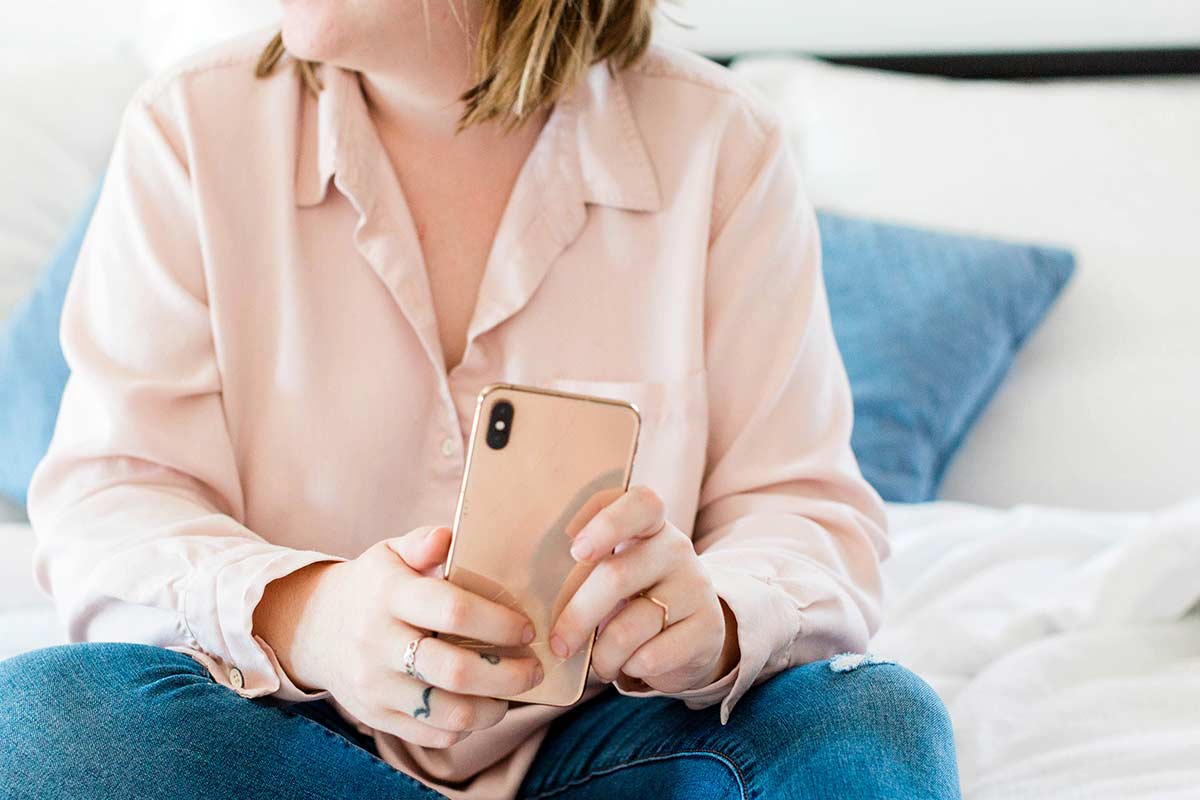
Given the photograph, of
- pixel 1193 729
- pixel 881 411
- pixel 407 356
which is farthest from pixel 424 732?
pixel 881 411

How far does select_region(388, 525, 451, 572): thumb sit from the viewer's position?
2.30 feet

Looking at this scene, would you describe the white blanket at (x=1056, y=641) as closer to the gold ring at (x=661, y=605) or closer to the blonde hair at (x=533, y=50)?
the gold ring at (x=661, y=605)

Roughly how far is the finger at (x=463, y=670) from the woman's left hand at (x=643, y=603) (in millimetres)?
37

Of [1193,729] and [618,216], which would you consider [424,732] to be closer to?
[618,216]

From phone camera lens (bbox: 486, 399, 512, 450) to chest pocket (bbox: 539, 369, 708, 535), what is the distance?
274 millimetres

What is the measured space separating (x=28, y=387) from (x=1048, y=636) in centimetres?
104

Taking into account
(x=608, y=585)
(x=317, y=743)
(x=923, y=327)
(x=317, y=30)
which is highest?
(x=317, y=30)

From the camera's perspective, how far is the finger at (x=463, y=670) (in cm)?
67

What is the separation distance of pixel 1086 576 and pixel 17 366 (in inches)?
43.0

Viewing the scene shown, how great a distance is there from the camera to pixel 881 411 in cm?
140

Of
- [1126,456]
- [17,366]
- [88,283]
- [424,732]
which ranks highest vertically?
[88,283]

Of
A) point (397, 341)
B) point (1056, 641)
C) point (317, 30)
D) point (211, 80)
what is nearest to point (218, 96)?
point (211, 80)

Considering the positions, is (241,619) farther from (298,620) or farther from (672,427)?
(672,427)

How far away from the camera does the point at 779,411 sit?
963mm
